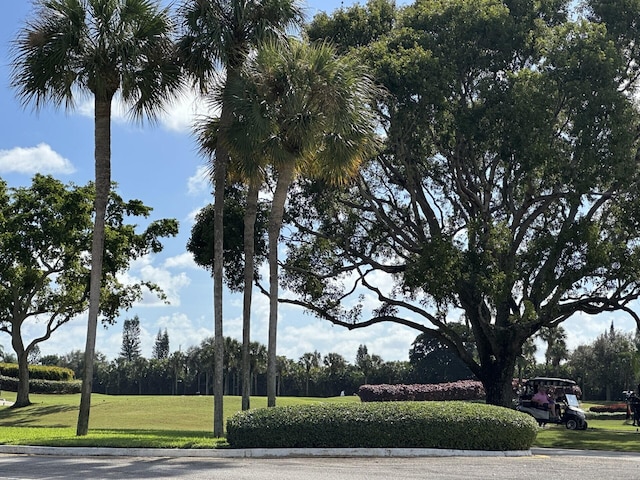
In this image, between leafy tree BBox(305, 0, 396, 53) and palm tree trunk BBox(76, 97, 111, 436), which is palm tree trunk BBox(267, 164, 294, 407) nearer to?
Result: palm tree trunk BBox(76, 97, 111, 436)

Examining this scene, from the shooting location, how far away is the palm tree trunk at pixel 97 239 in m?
19.5

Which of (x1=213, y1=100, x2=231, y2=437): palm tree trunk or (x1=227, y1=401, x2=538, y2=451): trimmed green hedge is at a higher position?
(x1=213, y1=100, x2=231, y2=437): palm tree trunk

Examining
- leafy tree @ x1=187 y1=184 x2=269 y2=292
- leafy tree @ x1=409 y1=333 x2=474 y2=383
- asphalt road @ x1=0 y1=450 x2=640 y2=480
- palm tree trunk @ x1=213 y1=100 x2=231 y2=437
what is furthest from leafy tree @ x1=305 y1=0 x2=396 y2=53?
leafy tree @ x1=409 y1=333 x2=474 y2=383

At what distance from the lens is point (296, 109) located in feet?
63.7

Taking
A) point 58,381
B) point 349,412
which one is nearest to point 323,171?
point 349,412

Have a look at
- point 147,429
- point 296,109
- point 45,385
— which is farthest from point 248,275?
point 45,385

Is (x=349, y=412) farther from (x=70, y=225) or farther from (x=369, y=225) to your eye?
(x=70, y=225)

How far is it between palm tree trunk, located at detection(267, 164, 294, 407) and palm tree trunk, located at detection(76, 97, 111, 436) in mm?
4362

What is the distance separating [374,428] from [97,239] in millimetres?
8522

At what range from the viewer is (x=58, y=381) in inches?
2327

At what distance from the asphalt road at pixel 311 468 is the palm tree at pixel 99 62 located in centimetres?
510

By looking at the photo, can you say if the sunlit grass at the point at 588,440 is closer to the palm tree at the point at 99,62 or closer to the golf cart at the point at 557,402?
the golf cart at the point at 557,402

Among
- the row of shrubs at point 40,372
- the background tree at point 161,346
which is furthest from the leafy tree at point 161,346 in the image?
the row of shrubs at point 40,372

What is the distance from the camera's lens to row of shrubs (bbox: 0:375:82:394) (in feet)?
187
